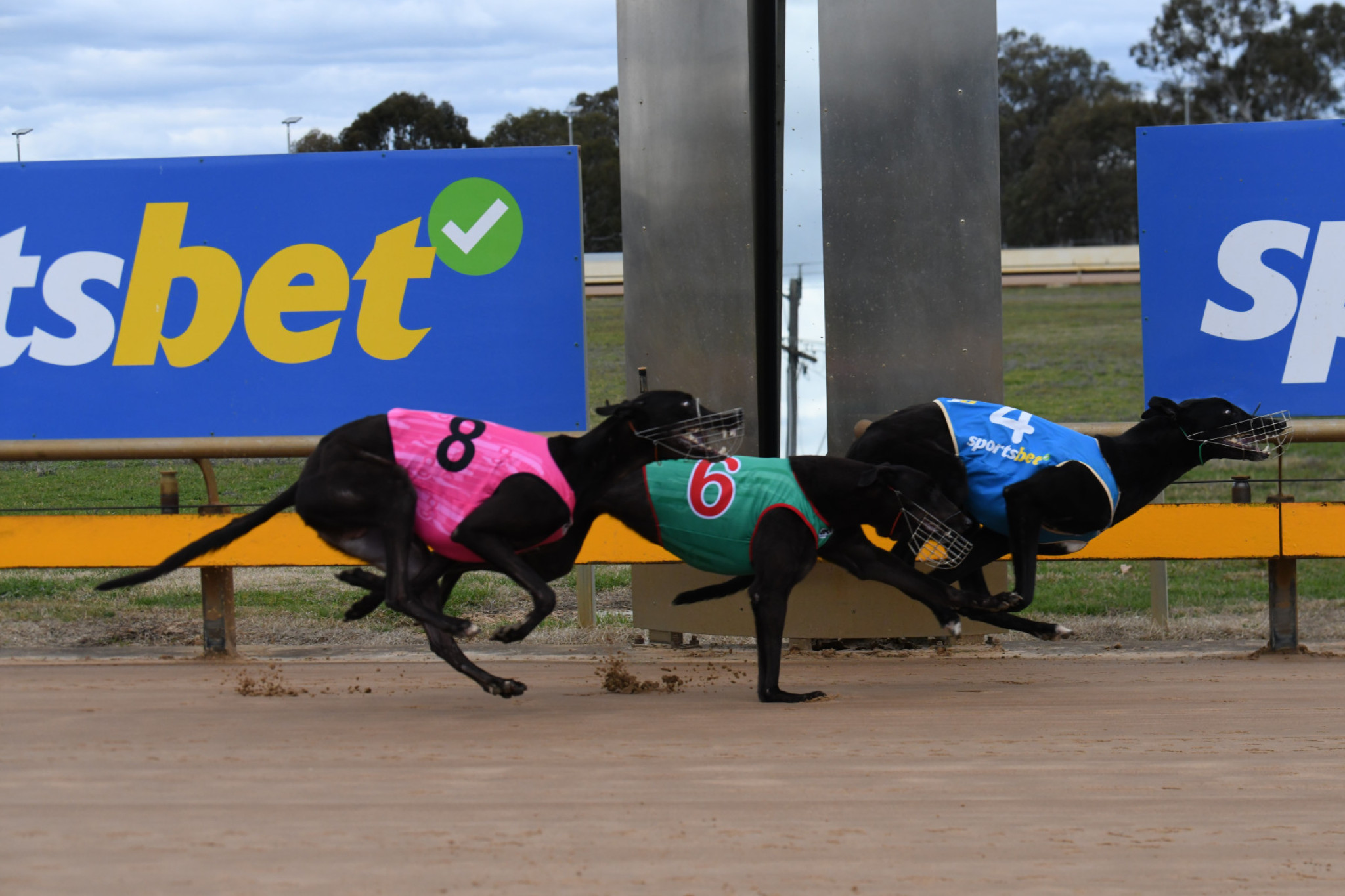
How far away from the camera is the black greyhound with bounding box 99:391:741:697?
15.9 feet

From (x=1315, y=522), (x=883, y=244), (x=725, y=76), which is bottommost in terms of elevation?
(x=1315, y=522)

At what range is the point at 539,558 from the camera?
5332 mm

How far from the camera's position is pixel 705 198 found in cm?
661

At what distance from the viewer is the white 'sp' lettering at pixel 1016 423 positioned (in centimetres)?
547

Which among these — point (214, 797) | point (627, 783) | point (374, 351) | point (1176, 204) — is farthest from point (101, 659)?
point (1176, 204)

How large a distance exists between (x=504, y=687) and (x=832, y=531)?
4.49 ft

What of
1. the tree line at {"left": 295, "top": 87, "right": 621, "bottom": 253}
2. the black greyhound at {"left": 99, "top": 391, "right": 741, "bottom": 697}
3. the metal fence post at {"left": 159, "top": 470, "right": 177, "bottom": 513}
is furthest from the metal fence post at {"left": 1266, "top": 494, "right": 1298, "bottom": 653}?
the tree line at {"left": 295, "top": 87, "right": 621, "bottom": 253}

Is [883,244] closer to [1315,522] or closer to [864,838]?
[1315,522]

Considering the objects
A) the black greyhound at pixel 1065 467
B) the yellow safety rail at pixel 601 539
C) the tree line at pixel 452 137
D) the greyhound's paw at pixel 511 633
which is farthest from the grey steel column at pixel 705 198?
the tree line at pixel 452 137

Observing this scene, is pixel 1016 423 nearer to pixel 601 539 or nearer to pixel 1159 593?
pixel 601 539

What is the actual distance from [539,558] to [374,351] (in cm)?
216

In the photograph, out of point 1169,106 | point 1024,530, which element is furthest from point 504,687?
point 1169,106

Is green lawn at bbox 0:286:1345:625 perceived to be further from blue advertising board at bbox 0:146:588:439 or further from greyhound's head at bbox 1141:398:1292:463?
greyhound's head at bbox 1141:398:1292:463

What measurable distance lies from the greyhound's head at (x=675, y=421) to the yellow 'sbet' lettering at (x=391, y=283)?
227 cm
